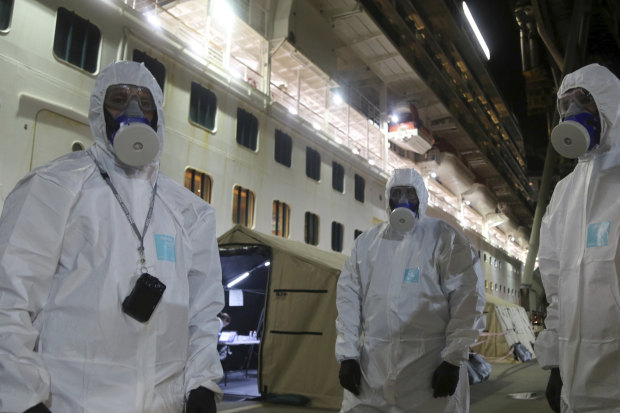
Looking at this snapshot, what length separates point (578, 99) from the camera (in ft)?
8.05

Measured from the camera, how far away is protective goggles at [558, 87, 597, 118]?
2410mm

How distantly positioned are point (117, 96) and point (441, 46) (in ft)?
70.2

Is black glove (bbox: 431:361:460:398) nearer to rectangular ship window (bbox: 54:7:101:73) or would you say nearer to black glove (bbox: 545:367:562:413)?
black glove (bbox: 545:367:562:413)

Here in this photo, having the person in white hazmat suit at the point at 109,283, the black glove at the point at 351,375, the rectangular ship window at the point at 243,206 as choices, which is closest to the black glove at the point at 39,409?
the person in white hazmat suit at the point at 109,283

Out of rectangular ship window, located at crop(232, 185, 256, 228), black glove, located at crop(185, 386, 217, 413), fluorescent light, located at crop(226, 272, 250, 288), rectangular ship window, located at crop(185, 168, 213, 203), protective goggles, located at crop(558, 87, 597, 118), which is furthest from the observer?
rectangular ship window, located at crop(232, 185, 256, 228)

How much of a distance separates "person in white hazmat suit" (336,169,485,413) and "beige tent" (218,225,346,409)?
12.2ft

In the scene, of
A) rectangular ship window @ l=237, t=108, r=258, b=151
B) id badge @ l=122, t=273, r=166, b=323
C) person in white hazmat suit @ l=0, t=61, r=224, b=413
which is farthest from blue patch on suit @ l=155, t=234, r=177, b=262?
rectangular ship window @ l=237, t=108, r=258, b=151

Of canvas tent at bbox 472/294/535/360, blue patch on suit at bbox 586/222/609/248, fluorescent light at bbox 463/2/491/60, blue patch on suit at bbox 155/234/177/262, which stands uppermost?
fluorescent light at bbox 463/2/491/60

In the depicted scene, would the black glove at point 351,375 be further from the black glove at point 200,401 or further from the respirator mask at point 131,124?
the respirator mask at point 131,124

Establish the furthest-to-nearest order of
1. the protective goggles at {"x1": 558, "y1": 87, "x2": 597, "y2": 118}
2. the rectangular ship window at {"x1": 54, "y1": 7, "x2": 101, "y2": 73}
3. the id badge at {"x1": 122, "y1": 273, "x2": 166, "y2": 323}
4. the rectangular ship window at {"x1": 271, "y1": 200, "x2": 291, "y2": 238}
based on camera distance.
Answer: the rectangular ship window at {"x1": 271, "y1": 200, "x2": 291, "y2": 238}, the rectangular ship window at {"x1": 54, "y1": 7, "x2": 101, "y2": 73}, the protective goggles at {"x1": 558, "y1": 87, "x2": 597, "y2": 118}, the id badge at {"x1": 122, "y1": 273, "x2": 166, "y2": 323}

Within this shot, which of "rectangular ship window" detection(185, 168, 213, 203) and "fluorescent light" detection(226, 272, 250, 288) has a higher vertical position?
"rectangular ship window" detection(185, 168, 213, 203)

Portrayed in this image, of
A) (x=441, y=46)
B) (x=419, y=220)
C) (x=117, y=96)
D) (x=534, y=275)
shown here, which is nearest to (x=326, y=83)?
A: (x=441, y=46)

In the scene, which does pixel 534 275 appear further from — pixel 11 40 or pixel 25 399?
pixel 25 399

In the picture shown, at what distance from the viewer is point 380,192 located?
2073 cm
